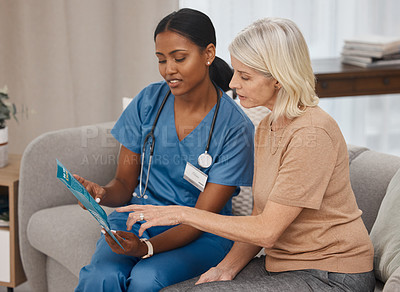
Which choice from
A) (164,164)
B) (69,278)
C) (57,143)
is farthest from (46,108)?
(164,164)

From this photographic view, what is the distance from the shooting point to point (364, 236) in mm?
1377

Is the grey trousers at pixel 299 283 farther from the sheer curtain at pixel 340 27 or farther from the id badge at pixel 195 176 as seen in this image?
the sheer curtain at pixel 340 27

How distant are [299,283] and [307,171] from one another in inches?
10.9

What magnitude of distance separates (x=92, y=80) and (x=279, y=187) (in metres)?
2.29

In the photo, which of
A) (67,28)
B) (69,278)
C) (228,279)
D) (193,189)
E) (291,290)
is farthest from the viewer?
(67,28)

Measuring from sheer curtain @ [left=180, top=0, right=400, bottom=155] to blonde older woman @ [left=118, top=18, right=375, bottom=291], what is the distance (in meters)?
2.05

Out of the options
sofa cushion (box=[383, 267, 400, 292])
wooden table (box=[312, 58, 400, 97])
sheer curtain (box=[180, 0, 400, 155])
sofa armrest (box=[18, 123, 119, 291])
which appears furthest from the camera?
sheer curtain (box=[180, 0, 400, 155])

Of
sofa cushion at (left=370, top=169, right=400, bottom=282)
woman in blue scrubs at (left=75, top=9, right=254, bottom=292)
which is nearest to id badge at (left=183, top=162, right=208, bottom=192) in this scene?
woman in blue scrubs at (left=75, top=9, right=254, bottom=292)

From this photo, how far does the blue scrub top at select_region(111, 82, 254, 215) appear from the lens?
65.5 inches

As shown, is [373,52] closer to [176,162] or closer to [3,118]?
[176,162]

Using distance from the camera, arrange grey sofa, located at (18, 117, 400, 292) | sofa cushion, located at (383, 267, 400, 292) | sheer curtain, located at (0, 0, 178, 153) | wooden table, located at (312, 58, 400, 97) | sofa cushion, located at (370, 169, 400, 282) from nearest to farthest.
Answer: sofa cushion, located at (383, 267, 400, 292) < sofa cushion, located at (370, 169, 400, 282) < grey sofa, located at (18, 117, 400, 292) < wooden table, located at (312, 58, 400, 97) < sheer curtain, located at (0, 0, 178, 153)

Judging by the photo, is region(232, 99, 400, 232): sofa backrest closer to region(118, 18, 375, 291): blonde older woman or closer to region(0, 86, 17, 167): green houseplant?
region(118, 18, 375, 291): blonde older woman

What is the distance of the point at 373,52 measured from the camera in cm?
269

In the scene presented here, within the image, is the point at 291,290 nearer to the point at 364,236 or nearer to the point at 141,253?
the point at 364,236
